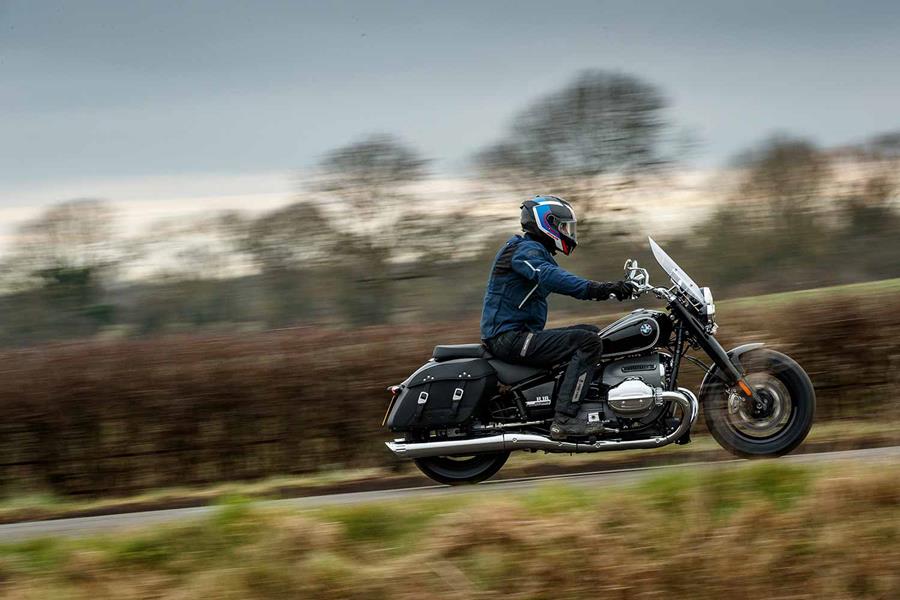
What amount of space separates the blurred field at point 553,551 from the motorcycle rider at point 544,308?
6.05 ft

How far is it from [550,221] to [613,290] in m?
0.91

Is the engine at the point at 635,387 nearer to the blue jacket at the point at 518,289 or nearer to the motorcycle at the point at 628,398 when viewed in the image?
the motorcycle at the point at 628,398

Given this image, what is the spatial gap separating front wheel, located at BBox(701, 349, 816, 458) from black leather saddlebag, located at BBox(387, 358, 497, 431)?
70.7 inches

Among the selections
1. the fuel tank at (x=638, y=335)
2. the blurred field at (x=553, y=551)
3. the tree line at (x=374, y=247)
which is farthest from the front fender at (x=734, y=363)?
the tree line at (x=374, y=247)

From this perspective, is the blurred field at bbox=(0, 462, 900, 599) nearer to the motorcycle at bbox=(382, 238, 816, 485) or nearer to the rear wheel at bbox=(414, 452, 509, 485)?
the motorcycle at bbox=(382, 238, 816, 485)

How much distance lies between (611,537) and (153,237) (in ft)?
45.2

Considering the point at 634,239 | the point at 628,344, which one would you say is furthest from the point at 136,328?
the point at 628,344

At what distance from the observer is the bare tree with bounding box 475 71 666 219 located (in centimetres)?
1836

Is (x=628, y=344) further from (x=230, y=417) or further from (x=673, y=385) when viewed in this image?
(x=230, y=417)

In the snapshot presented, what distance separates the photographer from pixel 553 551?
6.30 metres

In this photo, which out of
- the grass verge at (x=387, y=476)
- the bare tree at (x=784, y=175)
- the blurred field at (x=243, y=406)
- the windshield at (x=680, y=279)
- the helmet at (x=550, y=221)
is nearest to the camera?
the windshield at (x=680, y=279)

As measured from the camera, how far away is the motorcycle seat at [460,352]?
882 cm

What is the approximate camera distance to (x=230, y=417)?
11.4 meters

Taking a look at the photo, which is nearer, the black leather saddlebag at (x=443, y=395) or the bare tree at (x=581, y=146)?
the black leather saddlebag at (x=443, y=395)
